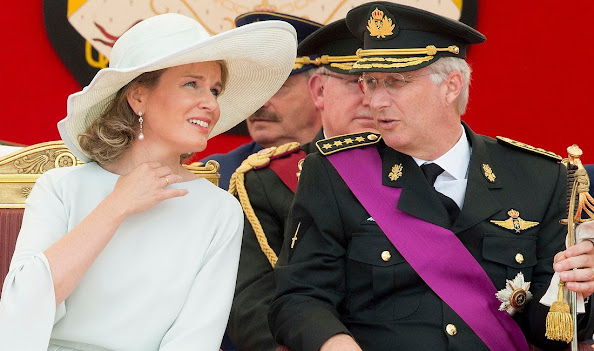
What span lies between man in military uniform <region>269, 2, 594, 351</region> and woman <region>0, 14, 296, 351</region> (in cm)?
23

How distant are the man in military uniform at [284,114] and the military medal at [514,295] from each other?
1.37 metres

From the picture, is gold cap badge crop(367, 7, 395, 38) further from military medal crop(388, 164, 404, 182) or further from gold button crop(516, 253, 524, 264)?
gold button crop(516, 253, 524, 264)

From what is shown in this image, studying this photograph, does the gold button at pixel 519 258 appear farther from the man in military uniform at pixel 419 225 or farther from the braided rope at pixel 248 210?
the braided rope at pixel 248 210

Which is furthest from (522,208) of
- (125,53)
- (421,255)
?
(125,53)

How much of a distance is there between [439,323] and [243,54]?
0.85 metres

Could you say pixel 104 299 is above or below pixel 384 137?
below

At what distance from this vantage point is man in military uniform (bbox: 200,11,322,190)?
3.91 m

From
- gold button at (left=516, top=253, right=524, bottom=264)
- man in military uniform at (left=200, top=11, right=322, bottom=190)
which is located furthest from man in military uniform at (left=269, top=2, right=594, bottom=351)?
man in military uniform at (left=200, top=11, right=322, bottom=190)

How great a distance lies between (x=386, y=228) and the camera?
279 centimetres

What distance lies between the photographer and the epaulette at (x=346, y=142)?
2.96 metres

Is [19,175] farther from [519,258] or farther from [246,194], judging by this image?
[519,258]

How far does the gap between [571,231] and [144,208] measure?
3.37 ft

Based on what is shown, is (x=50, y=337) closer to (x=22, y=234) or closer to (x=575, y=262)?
(x=22, y=234)

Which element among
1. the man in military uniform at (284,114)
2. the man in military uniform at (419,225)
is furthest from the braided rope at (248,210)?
the man in military uniform at (284,114)
